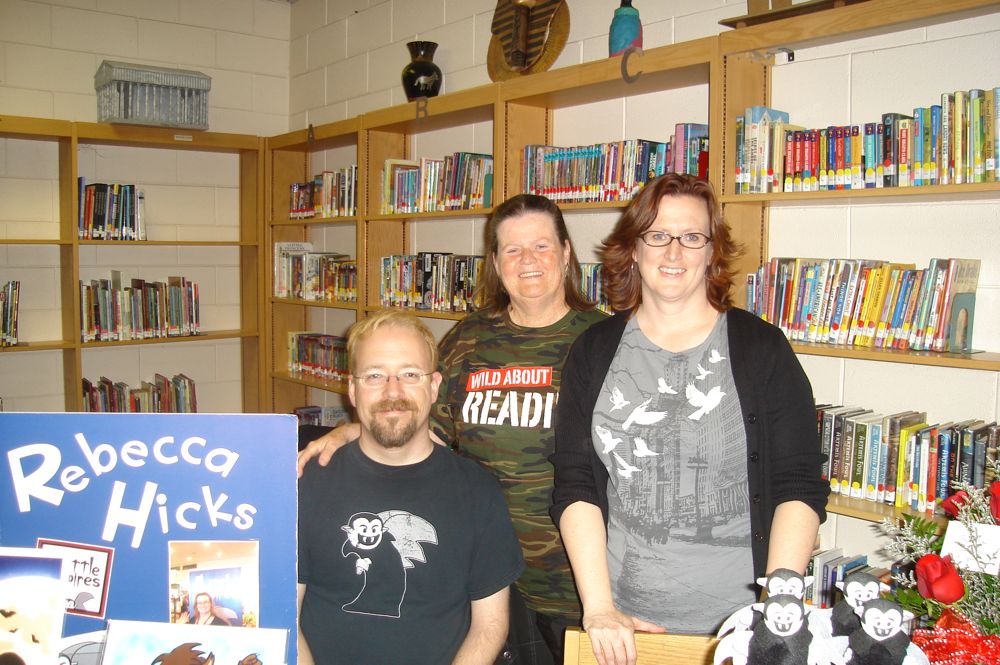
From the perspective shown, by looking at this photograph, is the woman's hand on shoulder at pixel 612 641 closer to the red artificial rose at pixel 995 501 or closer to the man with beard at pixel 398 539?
the man with beard at pixel 398 539

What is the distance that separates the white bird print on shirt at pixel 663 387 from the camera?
1606 mm

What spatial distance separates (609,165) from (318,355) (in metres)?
2.34

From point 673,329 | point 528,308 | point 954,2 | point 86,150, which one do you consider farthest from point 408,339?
point 86,150

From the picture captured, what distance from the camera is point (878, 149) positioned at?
2148 millimetres

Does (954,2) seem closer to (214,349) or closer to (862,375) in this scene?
(862,375)

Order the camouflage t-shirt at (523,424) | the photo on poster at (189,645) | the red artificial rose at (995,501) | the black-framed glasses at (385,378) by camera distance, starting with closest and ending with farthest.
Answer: the red artificial rose at (995,501)
the photo on poster at (189,645)
the black-framed glasses at (385,378)
the camouflage t-shirt at (523,424)

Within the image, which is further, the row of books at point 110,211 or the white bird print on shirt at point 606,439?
the row of books at point 110,211

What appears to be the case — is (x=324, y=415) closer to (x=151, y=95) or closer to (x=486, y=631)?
(x=151, y=95)

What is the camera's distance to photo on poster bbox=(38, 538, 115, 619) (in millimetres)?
1266

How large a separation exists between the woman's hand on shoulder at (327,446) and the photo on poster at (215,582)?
1.49 feet

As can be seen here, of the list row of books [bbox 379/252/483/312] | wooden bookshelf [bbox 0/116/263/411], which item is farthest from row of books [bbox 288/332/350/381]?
row of books [bbox 379/252/483/312]

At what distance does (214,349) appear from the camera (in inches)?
195

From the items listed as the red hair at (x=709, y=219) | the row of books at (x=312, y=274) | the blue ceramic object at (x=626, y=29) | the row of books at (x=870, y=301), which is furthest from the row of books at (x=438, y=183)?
the red hair at (x=709, y=219)

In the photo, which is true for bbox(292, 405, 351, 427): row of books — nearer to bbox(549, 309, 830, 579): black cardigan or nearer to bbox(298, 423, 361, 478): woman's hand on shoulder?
bbox(298, 423, 361, 478): woman's hand on shoulder
